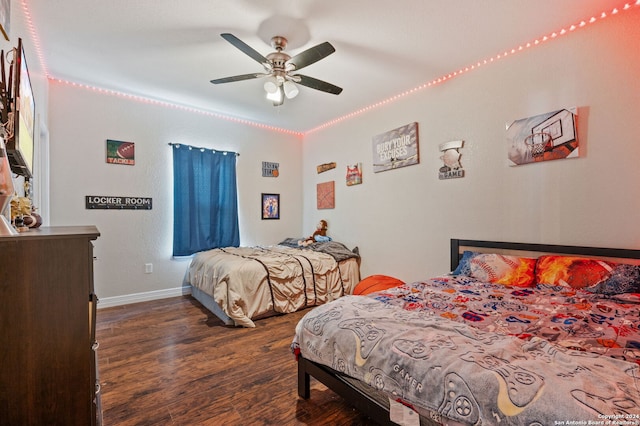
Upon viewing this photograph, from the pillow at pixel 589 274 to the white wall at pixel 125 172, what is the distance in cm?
390

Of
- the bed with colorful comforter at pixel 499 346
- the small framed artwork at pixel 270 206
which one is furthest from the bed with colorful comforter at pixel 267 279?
the bed with colorful comforter at pixel 499 346

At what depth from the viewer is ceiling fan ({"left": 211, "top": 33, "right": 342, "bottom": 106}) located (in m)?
2.18

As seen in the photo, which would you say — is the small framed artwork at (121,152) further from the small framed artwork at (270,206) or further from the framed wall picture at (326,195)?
the framed wall picture at (326,195)

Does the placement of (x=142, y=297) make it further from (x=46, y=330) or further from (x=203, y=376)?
(x=46, y=330)

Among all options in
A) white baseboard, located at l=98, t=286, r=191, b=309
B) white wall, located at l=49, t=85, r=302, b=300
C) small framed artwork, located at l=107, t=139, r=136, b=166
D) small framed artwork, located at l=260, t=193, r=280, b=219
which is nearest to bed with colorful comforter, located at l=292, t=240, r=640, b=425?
white baseboard, located at l=98, t=286, r=191, b=309

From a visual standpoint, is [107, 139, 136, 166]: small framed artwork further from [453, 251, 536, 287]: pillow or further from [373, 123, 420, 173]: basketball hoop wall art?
[453, 251, 536, 287]: pillow

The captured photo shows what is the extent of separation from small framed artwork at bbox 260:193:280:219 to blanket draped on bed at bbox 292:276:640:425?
3.21m

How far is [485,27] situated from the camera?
233 centimetres

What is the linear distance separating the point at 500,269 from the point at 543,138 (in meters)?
1.19

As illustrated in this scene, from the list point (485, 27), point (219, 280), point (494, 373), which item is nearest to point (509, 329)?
point (494, 373)

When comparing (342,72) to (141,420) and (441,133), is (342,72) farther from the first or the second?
(141,420)

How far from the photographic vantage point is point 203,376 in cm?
209

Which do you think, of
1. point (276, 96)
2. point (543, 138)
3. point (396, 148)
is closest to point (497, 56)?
point (543, 138)

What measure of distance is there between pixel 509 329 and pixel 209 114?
14.5 feet
